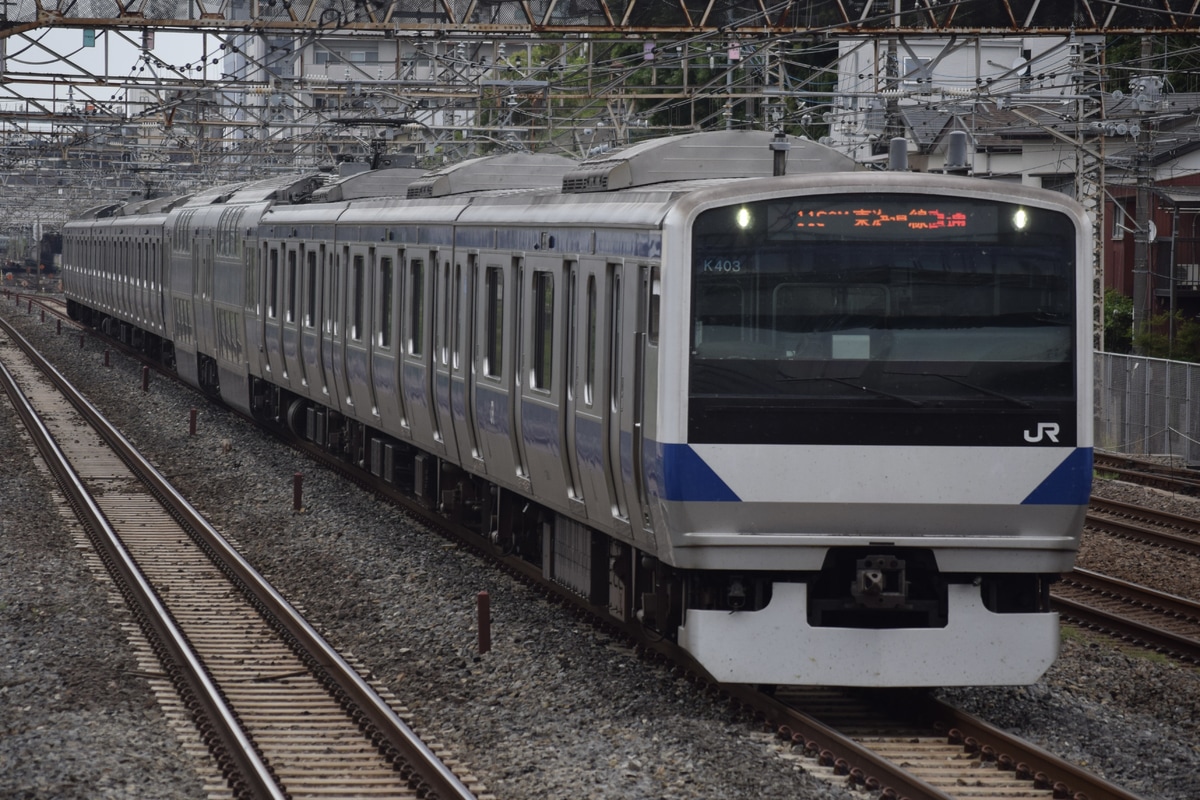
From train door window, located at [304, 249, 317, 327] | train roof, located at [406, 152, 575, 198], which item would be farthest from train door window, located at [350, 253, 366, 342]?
train door window, located at [304, 249, 317, 327]

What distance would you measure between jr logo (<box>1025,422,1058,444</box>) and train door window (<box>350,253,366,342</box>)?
8518 mm

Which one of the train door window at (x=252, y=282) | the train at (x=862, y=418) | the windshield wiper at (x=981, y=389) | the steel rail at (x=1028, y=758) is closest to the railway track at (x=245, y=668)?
the train at (x=862, y=418)

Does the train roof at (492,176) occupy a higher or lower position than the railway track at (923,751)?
higher

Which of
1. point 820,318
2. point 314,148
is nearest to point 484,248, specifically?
point 820,318

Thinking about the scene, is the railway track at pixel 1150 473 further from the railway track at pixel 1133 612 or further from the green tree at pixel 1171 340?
the railway track at pixel 1133 612

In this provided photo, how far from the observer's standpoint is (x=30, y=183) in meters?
58.7

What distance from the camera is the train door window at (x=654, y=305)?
27.9ft

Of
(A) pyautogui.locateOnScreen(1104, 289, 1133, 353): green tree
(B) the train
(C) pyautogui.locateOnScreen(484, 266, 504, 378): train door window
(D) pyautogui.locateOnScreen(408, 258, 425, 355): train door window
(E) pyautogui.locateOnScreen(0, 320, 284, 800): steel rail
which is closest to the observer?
(E) pyautogui.locateOnScreen(0, 320, 284, 800): steel rail

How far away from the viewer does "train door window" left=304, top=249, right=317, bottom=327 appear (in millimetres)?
18016

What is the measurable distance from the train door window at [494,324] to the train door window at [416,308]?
5.85 feet

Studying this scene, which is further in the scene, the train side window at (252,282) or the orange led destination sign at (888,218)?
the train side window at (252,282)

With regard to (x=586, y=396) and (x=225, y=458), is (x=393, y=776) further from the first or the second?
(x=225, y=458)

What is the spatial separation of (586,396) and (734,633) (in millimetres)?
1927

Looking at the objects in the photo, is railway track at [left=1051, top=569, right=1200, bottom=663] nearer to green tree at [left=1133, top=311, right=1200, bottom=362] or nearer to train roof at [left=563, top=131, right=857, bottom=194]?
train roof at [left=563, top=131, right=857, bottom=194]
